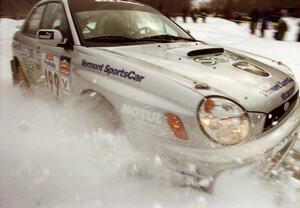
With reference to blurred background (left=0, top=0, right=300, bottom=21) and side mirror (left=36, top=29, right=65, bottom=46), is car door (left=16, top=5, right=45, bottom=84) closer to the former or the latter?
side mirror (left=36, top=29, right=65, bottom=46)

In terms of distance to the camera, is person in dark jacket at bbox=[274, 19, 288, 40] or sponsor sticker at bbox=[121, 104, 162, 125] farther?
person in dark jacket at bbox=[274, 19, 288, 40]

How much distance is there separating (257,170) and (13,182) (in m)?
1.86

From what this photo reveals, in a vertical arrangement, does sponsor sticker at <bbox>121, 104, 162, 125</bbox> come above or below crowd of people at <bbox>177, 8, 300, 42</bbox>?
above

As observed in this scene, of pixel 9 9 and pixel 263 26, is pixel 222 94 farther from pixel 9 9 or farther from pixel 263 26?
pixel 9 9

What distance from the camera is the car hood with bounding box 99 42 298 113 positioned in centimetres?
235

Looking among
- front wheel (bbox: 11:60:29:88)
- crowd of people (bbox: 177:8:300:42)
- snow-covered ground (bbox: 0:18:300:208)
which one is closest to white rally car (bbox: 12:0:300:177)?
snow-covered ground (bbox: 0:18:300:208)

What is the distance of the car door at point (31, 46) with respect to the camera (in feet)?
13.0

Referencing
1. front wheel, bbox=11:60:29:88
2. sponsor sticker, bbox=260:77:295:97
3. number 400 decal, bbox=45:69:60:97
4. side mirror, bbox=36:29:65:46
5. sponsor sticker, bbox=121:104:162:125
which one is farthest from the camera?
front wheel, bbox=11:60:29:88

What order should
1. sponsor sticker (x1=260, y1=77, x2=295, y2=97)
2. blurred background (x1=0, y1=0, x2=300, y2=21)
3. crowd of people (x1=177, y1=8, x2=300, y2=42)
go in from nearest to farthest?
sponsor sticker (x1=260, y1=77, x2=295, y2=97) → crowd of people (x1=177, y1=8, x2=300, y2=42) → blurred background (x1=0, y1=0, x2=300, y2=21)

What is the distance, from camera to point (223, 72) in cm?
264

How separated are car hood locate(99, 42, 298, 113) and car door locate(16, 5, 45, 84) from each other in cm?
133

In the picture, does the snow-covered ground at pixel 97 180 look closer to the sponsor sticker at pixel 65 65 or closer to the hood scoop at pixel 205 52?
the sponsor sticker at pixel 65 65

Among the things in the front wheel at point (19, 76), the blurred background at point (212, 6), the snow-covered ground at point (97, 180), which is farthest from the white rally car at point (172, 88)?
the blurred background at point (212, 6)

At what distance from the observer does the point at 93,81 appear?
285 centimetres
